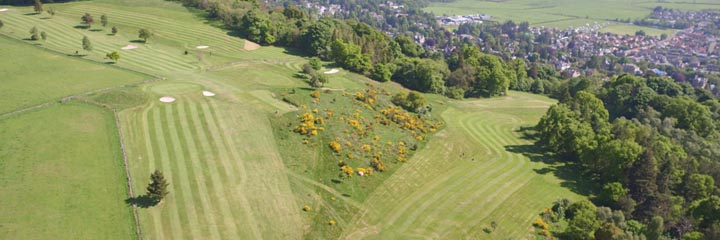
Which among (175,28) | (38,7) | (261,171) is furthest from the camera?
(175,28)

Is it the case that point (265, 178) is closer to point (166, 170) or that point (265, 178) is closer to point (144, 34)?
point (166, 170)

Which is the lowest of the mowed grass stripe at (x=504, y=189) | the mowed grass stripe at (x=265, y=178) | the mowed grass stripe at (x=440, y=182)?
the mowed grass stripe at (x=504, y=189)

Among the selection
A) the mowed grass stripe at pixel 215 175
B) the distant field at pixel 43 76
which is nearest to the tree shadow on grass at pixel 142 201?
the mowed grass stripe at pixel 215 175

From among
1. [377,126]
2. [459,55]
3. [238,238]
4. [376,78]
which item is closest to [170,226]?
[238,238]

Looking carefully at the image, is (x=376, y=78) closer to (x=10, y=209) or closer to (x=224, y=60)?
(x=224, y=60)

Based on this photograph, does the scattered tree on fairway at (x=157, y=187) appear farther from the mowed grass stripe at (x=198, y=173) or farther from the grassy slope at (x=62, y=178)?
the mowed grass stripe at (x=198, y=173)

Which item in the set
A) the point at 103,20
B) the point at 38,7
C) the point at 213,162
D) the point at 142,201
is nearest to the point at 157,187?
the point at 142,201
